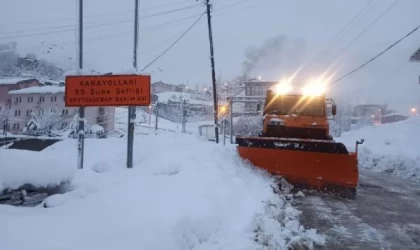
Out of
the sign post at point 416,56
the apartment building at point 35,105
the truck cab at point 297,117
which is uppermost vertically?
the sign post at point 416,56

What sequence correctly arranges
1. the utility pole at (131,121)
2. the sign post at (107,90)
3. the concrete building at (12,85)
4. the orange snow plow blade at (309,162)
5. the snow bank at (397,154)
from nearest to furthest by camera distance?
the sign post at (107,90) → the orange snow plow blade at (309,162) → the utility pole at (131,121) → the snow bank at (397,154) → the concrete building at (12,85)

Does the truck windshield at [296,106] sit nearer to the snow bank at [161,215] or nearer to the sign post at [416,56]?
the snow bank at [161,215]

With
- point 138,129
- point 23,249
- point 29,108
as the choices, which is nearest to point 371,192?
point 23,249

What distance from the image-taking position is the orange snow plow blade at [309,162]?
9414 mm

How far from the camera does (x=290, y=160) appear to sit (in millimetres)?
9836

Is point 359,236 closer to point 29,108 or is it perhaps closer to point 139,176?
point 139,176

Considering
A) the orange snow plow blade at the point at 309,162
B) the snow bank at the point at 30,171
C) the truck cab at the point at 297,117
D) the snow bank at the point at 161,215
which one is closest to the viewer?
the snow bank at the point at 161,215

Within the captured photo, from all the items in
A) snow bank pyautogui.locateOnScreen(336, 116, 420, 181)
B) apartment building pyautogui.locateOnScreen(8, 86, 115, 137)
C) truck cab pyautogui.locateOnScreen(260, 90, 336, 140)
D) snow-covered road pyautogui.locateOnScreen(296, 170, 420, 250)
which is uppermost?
apartment building pyautogui.locateOnScreen(8, 86, 115, 137)

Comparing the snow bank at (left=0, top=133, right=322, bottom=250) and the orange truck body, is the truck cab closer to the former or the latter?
the orange truck body

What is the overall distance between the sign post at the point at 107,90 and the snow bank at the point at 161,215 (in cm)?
172

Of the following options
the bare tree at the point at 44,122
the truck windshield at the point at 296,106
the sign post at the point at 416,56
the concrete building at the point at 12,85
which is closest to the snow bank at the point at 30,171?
the truck windshield at the point at 296,106

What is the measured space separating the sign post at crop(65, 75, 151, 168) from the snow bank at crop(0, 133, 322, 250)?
1.72 m

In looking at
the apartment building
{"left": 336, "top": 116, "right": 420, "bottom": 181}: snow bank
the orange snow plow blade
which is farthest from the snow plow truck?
the apartment building

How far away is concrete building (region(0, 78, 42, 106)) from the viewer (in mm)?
53500
